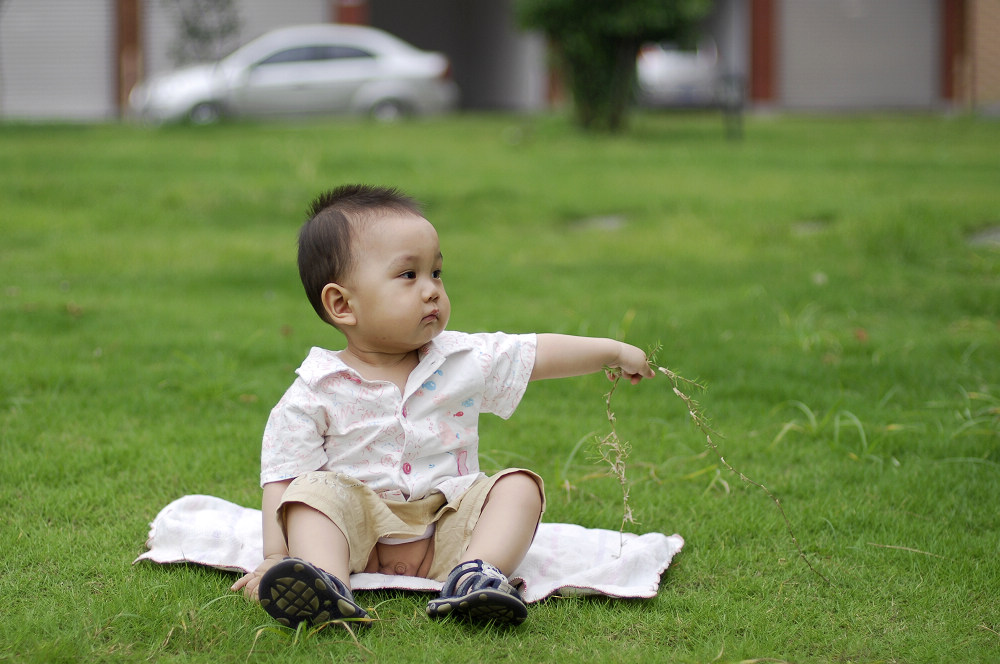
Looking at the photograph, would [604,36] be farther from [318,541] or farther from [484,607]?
[484,607]

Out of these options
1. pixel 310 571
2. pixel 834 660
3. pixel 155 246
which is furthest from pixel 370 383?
pixel 155 246

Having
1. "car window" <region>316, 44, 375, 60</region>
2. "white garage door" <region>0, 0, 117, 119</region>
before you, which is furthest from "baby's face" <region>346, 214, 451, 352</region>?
"white garage door" <region>0, 0, 117, 119</region>

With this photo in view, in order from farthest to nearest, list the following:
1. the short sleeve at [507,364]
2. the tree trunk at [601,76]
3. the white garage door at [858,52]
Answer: the white garage door at [858,52] < the tree trunk at [601,76] < the short sleeve at [507,364]

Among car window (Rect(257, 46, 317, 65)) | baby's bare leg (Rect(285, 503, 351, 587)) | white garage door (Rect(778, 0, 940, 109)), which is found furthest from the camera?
white garage door (Rect(778, 0, 940, 109))

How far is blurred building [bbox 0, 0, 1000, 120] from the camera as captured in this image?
63.7 feet

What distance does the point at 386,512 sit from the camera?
7.56ft

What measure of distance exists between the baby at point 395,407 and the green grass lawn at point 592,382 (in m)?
0.18

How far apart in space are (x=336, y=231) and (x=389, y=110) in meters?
14.8

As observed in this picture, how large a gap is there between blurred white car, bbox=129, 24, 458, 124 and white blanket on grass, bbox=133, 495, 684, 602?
46.4 ft

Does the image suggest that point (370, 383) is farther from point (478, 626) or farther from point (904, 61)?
point (904, 61)

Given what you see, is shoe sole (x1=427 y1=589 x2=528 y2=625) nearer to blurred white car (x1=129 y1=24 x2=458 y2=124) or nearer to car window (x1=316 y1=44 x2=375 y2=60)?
blurred white car (x1=129 y1=24 x2=458 y2=124)

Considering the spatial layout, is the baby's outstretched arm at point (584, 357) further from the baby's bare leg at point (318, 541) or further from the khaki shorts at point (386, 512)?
the baby's bare leg at point (318, 541)

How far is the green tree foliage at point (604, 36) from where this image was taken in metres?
10.8

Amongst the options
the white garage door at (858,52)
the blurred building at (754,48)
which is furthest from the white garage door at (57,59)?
the white garage door at (858,52)
